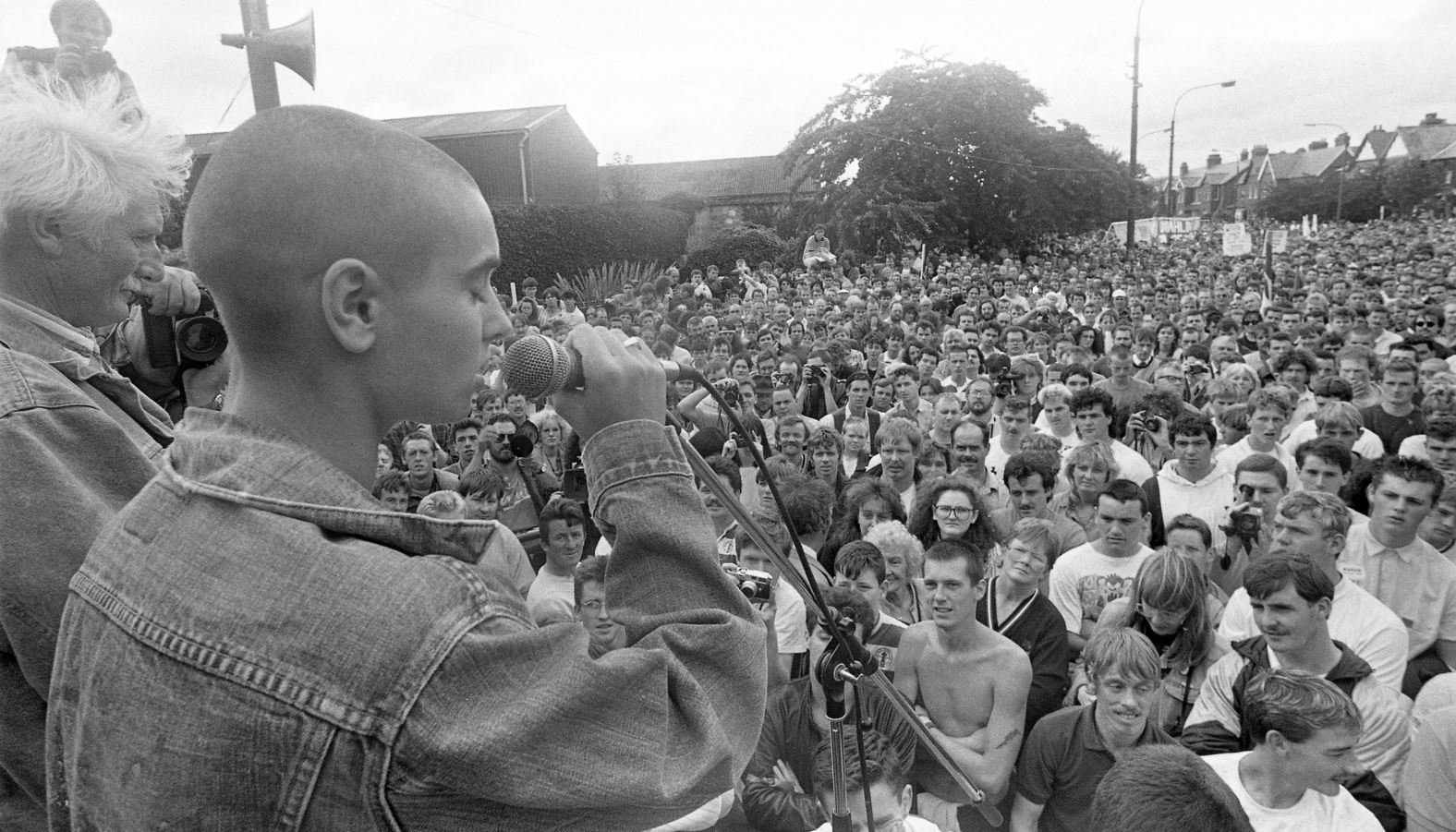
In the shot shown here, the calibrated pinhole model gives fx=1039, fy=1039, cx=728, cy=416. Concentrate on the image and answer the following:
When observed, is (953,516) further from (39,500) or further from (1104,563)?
(39,500)

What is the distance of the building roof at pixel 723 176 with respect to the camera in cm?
4469

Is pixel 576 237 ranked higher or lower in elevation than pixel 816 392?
higher

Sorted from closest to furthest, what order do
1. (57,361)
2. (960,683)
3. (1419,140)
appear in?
(57,361)
(960,683)
(1419,140)

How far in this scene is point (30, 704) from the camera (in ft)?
4.06

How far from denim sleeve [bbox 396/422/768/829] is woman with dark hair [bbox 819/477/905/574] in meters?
4.38

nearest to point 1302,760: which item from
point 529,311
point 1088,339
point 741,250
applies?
point 1088,339

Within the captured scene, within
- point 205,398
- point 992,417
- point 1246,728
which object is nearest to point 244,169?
point 205,398

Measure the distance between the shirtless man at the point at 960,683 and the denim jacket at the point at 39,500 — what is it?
9.84 ft

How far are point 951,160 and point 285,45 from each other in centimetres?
3388

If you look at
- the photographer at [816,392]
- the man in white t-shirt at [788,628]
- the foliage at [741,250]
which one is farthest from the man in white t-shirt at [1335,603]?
the foliage at [741,250]

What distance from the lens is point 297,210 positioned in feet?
3.04

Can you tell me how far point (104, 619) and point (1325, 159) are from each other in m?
123

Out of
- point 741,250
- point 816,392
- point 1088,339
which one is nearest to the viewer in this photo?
point 816,392

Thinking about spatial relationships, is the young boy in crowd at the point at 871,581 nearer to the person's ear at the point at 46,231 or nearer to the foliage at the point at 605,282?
the person's ear at the point at 46,231
